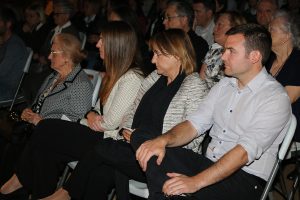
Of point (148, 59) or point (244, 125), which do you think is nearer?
point (244, 125)

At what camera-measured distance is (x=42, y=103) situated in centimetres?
380

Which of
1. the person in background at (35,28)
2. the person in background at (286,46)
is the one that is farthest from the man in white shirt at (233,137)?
the person in background at (35,28)

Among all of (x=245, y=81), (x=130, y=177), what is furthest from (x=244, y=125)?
(x=130, y=177)

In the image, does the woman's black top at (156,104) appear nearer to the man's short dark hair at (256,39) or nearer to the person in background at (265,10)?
the man's short dark hair at (256,39)

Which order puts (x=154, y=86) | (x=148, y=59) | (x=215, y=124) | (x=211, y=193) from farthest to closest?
(x=148, y=59) < (x=154, y=86) < (x=215, y=124) < (x=211, y=193)

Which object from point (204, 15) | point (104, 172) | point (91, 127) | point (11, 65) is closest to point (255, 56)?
point (104, 172)

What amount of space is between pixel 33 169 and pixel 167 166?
1.32m

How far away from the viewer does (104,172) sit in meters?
3.04

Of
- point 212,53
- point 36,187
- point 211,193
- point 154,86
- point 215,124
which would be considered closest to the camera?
point 211,193

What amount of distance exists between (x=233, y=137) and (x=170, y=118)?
47 cm

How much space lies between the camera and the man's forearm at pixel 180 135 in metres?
2.57

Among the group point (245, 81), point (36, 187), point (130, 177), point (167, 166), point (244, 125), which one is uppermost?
point (245, 81)

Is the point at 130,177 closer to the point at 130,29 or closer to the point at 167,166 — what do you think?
the point at 167,166

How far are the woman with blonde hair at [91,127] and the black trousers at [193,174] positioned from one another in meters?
0.80
